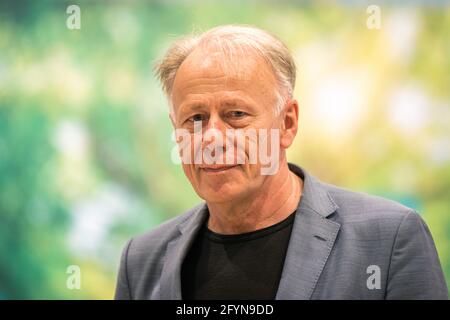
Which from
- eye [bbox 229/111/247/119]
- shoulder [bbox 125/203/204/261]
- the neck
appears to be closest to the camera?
eye [bbox 229/111/247/119]

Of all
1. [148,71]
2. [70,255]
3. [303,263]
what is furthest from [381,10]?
[70,255]

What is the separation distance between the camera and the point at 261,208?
5.62 feet

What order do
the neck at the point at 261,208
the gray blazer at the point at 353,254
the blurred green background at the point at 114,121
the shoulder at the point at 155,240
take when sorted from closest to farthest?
the gray blazer at the point at 353,254, the neck at the point at 261,208, the shoulder at the point at 155,240, the blurred green background at the point at 114,121

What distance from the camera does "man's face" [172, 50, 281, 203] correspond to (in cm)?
157

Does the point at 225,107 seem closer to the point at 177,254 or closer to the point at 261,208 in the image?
the point at 261,208

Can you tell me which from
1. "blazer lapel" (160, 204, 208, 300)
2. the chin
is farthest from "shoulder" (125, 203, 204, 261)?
the chin

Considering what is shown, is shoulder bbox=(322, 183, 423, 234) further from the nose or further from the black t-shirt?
the nose

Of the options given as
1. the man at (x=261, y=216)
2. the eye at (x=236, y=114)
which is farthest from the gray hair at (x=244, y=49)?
the eye at (x=236, y=114)

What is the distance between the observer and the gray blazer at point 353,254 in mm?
1489

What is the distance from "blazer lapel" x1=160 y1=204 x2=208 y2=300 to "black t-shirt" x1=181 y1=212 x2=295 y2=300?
0.04 m

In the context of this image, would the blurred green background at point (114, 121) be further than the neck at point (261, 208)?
Yes

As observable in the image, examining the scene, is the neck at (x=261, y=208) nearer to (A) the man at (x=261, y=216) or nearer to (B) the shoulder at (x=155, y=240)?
(A) the man at (x=261, y=216)

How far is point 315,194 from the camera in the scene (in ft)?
5.60
